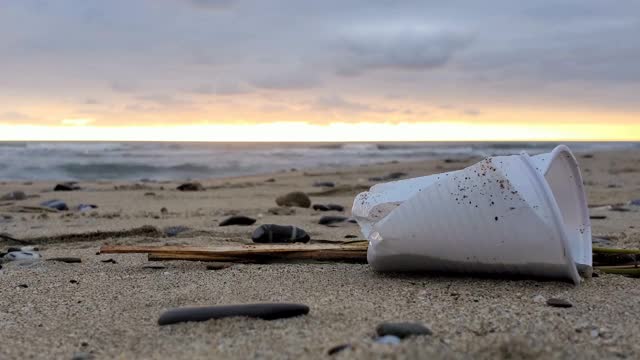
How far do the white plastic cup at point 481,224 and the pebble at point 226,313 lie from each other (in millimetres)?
642

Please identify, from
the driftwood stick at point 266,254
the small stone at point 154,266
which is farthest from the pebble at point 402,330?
the small stone at point 154,266

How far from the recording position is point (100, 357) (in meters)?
1.82

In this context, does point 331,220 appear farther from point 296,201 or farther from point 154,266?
point 154,266

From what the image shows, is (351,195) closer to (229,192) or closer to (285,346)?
(229,192)

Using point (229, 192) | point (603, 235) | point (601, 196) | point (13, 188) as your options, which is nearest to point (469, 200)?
point (603, 235)

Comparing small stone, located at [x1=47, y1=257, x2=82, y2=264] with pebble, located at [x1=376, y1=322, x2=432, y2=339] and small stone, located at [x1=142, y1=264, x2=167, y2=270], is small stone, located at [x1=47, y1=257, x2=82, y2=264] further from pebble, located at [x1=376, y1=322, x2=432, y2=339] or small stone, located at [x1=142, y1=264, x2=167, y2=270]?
pebble, located at [x1=376, y1=322, x2=432, y2=339]

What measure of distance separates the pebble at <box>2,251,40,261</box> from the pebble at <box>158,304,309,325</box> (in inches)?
70.2

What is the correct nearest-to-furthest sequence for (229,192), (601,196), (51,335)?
(51,335), (601,196), (229,192)

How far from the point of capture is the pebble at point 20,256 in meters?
3.50

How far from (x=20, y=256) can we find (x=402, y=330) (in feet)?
8.25

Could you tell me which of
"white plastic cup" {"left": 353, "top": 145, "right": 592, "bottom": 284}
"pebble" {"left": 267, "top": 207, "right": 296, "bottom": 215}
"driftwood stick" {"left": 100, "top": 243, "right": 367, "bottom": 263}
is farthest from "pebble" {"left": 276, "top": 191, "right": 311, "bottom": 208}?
"white plastic cup" {"left": 353, "top": 145, "right": 592, "bottom": 284}

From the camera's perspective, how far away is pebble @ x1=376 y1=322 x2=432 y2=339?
73.5 inches

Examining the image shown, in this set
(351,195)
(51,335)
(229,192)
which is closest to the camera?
(51,335)

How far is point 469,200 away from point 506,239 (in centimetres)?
20
